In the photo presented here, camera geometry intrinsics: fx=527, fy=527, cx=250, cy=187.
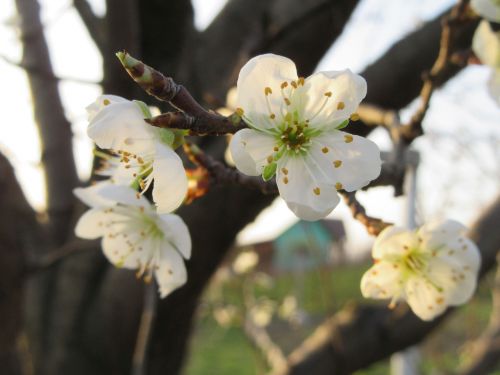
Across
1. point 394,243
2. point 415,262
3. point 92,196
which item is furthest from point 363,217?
point 92,196

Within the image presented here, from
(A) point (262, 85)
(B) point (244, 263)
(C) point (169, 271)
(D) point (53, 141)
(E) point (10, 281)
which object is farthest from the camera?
(B) point (244, 263)

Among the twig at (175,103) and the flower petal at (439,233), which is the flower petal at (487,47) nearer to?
the flower petal at (439,233)

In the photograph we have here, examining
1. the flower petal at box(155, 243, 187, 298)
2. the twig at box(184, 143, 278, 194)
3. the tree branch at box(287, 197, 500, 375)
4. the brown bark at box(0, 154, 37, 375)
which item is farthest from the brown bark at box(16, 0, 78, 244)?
the twig at box(184, 143, 278, 194)

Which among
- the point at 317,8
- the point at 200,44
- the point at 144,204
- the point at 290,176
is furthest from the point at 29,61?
the point at 290,176

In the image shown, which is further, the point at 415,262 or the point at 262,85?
Result: the point at 415,262

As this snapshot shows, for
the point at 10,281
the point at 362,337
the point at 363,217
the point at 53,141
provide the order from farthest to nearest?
the point at 53,141
the point at 362,337
the point at 10,281
the point at 363,217

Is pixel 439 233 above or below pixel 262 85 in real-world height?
below

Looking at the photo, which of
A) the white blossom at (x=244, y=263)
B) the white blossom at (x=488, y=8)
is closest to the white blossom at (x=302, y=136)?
the white blossom at (x=488, y=8)

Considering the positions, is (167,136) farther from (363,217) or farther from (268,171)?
(363,217)
